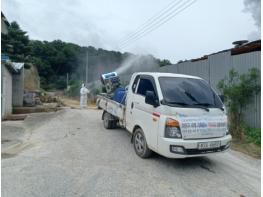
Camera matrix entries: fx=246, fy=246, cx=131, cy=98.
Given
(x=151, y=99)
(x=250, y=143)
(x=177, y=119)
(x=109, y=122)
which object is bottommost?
(x=250, y=143)

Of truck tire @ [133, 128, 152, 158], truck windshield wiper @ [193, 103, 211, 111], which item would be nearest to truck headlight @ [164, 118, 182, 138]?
truck windshield wiper @ [193, 103, 211, 111]

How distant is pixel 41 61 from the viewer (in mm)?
47812

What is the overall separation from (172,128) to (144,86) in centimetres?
168

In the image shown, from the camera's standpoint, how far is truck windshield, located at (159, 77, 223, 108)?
5191 mm

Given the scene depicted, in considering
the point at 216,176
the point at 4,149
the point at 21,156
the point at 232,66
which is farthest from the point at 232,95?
the point at 4,149

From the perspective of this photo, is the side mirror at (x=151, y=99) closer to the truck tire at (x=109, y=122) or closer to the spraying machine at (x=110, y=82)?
the truck tire at (x=109, y=122)

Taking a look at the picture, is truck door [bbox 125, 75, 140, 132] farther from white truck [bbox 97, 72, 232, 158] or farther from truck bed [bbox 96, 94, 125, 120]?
truck bed [bbox 96, 94, 125, 120]

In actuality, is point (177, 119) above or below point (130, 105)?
below

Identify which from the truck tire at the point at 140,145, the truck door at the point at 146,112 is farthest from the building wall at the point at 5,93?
the truck tire at the point at 140,145

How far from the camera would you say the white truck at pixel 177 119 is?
15.8 ft

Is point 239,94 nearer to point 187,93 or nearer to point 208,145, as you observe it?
point 187,93

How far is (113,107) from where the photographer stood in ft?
26.4

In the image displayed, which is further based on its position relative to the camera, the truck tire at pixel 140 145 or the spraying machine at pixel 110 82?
the spraying machine at pixel 110 82

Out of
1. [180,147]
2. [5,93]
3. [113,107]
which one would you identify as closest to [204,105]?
[180,147]
